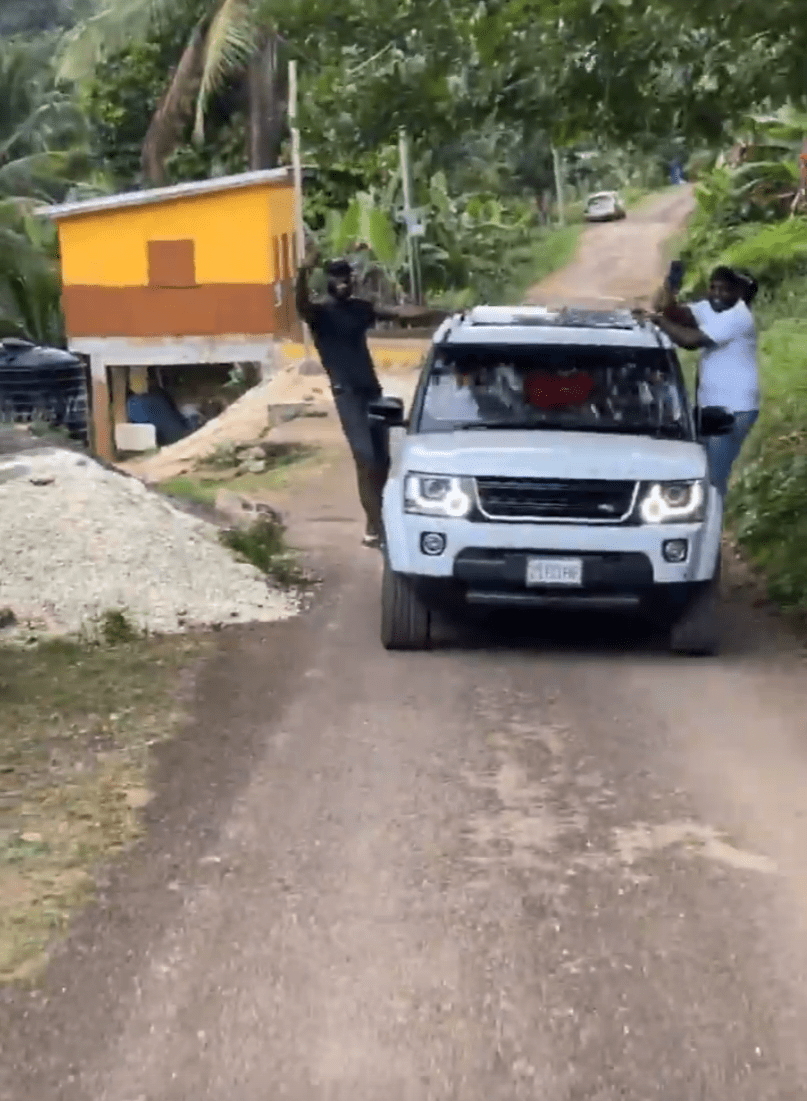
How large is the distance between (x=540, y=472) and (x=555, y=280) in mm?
38767

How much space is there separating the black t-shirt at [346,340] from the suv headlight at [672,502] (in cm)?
369

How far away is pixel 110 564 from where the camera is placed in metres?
11.5

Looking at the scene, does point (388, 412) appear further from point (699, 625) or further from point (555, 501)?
point (699, 625)

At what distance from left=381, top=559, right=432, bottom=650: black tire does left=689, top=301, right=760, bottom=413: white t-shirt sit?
2.85 meters

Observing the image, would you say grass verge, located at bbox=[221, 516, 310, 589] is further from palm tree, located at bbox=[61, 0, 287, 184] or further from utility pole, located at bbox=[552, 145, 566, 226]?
utility pole, located at bbox=[552, 145, 566, 226]

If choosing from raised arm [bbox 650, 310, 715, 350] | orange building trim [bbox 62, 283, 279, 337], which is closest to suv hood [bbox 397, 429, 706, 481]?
Answer: raised arm [bbox 650, 310, 715, 350]

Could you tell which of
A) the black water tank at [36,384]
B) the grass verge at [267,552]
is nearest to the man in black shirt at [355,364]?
the grass verge at [267,552]

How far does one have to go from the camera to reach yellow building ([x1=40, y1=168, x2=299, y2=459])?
107ft

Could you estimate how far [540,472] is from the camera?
9906 mm

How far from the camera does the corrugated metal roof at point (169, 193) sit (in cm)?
3194

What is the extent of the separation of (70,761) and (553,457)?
327 centimetres

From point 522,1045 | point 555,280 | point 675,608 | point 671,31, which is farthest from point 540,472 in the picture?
point 555,280

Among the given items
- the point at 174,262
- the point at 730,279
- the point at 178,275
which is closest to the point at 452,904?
the point at 730,279

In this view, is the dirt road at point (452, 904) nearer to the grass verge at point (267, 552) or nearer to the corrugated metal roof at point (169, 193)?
the grass verge at point (267, 552)
